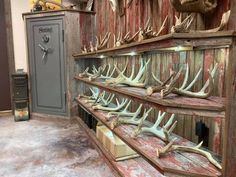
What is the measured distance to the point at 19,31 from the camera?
15.6ft

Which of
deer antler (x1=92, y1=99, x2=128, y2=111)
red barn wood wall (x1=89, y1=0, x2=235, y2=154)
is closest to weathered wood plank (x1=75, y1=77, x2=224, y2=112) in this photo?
red barn wood wall (x1=89, y1=0, x2=235, y2=154)

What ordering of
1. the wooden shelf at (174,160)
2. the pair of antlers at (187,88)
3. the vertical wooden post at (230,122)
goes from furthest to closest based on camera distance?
the pair of antlers at (187,88), the wooden shelf at (174,160), the vertical wooden post at (230,122)

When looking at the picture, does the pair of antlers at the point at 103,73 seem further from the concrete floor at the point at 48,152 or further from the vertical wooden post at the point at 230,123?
the vertical wooden post at the point at 230,123

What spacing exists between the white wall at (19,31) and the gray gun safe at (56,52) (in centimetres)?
58

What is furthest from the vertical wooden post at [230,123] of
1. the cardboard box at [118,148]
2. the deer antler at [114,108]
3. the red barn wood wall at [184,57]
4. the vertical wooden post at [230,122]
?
the deer antler at [114,108]

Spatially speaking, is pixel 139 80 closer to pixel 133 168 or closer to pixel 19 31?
pixel 133 168

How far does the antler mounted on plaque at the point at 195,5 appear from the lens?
1393 millimetres

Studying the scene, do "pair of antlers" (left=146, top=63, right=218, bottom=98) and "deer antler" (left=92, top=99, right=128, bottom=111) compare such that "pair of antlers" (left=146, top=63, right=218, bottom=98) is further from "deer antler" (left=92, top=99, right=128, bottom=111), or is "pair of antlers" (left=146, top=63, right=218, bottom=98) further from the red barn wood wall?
"deer antler" (left=92, top=99, right=128, bottom=111)

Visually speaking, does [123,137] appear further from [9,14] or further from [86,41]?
[9,14]

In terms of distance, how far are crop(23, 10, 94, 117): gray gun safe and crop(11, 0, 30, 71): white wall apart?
0.58 m

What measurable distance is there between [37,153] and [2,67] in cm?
271

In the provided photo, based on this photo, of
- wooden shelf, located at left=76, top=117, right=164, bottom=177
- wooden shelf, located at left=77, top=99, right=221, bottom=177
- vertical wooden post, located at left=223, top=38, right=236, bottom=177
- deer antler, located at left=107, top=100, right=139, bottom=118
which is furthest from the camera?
deer antler, located at left=107, top=100, right=139, bottom=118

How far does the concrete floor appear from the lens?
92.6 inches

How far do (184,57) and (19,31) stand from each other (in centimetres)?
402
